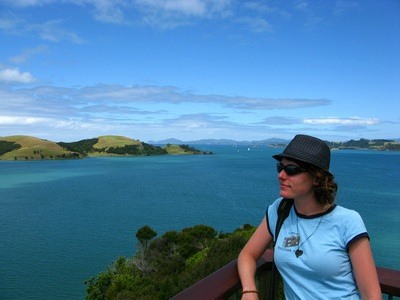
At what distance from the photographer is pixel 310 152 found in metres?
2.44

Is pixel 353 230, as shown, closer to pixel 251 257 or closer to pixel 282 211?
pixel 282 211

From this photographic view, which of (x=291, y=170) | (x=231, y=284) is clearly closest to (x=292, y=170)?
(x=291, y=170)

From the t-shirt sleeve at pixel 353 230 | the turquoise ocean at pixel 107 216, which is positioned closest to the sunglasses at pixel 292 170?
the t-shirt sleeve at pixel 353 230

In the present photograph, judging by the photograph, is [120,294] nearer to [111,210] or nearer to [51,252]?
[51,252]

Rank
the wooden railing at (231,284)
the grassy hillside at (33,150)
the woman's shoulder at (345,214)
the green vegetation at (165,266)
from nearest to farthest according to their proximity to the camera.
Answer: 1. the wooden railing at (231,284)
2. the woman's shoulder at (345,214)
3. the green vegetation at (165,266)
4. the grassy hillside at (33,150)

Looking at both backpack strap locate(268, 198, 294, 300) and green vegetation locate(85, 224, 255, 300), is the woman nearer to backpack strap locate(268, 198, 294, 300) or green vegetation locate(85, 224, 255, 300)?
backpack strap locate(268, 198, 294, 300)

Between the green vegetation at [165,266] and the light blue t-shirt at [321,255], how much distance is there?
14.9 m

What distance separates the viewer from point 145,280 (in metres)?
20.2

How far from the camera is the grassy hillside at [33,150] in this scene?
17204cm

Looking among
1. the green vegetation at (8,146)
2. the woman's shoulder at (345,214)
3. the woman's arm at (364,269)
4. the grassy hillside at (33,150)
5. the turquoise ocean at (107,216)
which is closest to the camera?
the woman's arm at (364,269)

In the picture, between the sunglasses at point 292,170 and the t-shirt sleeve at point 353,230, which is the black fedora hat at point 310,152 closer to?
the sunglasses at point 292,170

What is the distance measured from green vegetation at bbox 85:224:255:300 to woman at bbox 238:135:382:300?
14845 millimetres

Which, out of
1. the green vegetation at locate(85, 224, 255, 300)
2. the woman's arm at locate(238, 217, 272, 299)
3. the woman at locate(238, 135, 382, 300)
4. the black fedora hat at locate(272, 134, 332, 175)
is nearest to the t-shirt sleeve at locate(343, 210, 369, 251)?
the woman at locate(238, 135, 382, 300)

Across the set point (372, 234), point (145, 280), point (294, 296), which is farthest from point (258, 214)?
point (294, 296)
